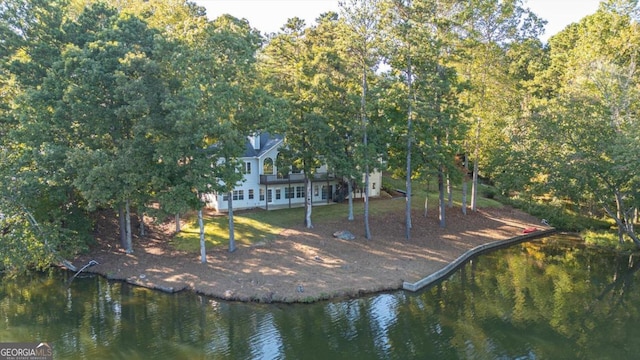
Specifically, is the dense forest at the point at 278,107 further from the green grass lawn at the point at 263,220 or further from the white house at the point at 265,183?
the white house at the point at 265,183

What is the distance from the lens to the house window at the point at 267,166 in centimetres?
4100

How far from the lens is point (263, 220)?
122ft

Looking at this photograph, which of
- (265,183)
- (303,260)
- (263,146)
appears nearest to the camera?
(303,260)

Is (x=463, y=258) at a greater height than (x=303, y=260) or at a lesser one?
lesser

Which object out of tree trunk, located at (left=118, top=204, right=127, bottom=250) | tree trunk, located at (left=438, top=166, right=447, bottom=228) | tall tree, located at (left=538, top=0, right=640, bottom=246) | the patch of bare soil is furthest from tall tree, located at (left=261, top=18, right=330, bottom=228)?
tall tree, located at (left=538, top=0, right=640, bottom=246)

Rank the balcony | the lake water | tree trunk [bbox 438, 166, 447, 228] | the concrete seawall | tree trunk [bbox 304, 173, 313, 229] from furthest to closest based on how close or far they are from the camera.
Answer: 1. the balcony
2. tree trunk [bbox 438, 166, 447, 228]
3. tree trunk [bbox 304, 173, 313, 229]
4. the concrete seawall
5. the lake water

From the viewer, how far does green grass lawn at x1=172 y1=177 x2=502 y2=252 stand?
3316 cm

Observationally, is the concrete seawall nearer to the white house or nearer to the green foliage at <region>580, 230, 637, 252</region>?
the green foliage at <region>580, 230, 637, 252</region>

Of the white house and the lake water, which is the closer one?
the lake water

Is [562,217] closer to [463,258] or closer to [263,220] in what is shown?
[463,258]

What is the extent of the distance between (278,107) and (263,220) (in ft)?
36.9

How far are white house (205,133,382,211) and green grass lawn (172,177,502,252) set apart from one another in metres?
1.72

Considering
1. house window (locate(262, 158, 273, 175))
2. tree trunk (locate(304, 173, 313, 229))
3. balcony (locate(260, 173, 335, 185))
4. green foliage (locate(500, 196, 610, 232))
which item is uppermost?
house window (locate(262, 158, 273, 175))

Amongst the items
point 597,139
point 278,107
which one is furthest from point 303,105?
point 597,139
